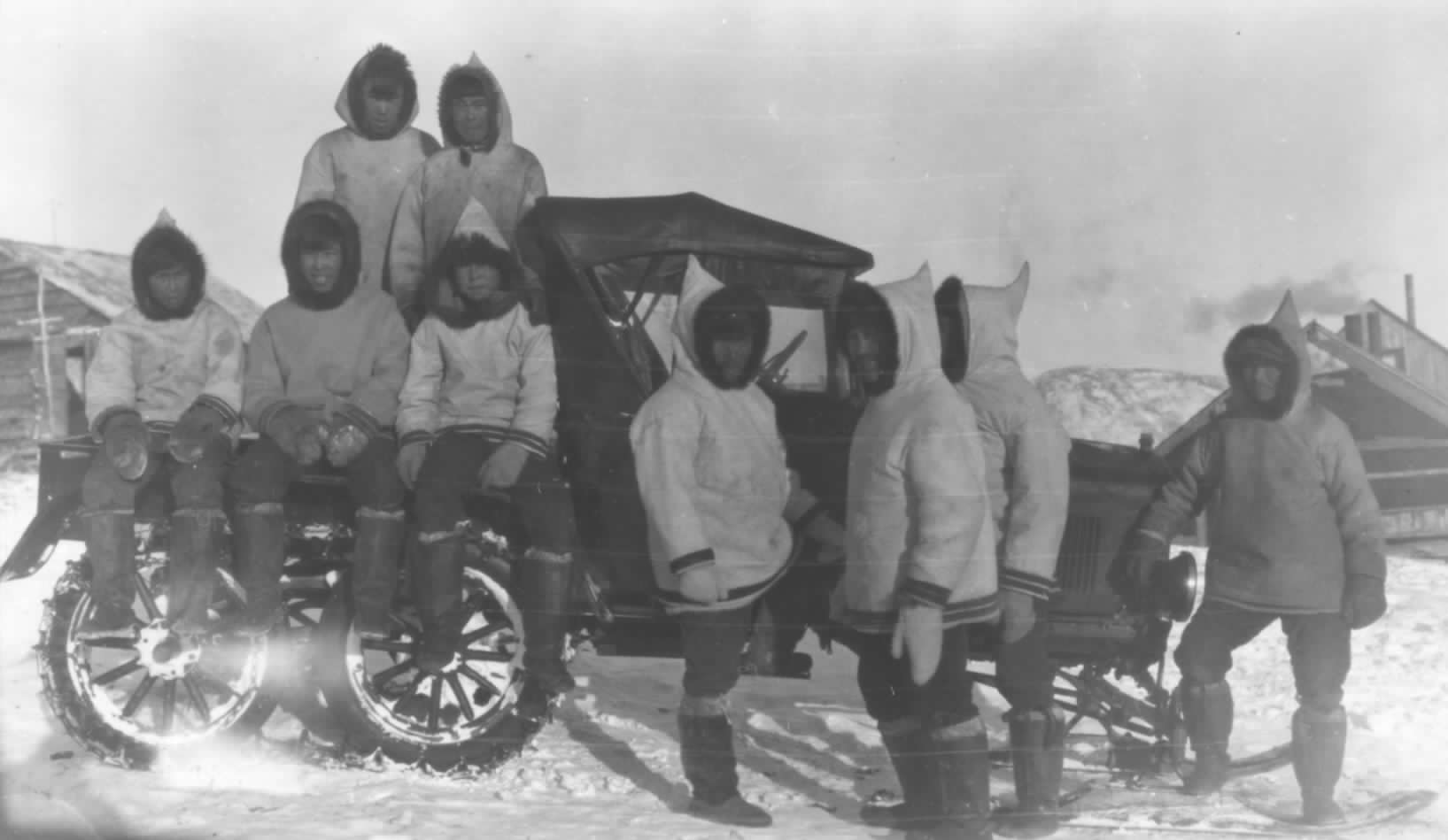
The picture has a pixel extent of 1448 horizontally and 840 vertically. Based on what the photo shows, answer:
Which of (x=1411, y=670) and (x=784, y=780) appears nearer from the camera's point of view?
(x=784, y=780)

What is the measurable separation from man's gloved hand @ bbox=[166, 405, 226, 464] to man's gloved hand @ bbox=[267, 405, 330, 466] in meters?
0.20

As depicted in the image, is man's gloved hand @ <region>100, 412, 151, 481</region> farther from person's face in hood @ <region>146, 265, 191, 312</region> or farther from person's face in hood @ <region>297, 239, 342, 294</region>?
person's face in hood @ <region>297, 239, 342, 294</region>

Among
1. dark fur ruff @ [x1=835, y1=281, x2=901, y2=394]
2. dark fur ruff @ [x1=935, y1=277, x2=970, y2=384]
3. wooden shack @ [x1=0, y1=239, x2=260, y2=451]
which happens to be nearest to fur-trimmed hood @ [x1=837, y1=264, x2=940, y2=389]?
dark fur ruff @ [x1=835, y1=281, x2=901, y2=394]

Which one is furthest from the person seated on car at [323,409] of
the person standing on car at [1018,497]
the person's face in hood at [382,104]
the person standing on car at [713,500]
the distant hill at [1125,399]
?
the distant hill at [1125,399]

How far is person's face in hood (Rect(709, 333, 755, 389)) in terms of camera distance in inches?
148

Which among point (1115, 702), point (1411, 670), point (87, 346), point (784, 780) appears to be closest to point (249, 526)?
point (784, 780)

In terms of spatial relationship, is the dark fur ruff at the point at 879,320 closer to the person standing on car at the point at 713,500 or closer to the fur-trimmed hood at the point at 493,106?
the person standing on car at the point at 713,500

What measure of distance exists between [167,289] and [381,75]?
1201 mm

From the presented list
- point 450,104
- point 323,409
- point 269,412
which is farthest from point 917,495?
point 450,104

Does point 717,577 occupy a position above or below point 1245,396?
below

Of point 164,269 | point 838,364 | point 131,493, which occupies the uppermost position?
point 164,269

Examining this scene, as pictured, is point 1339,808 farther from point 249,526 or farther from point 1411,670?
point 249,526

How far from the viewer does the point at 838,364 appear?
440 cm

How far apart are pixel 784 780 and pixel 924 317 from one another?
5.93ft
